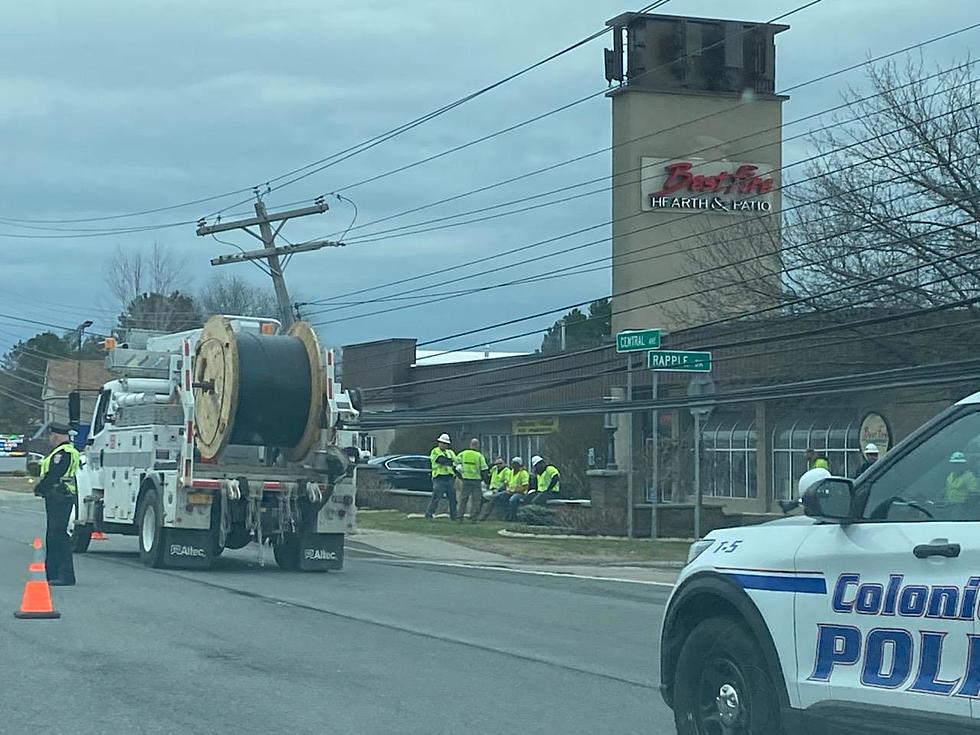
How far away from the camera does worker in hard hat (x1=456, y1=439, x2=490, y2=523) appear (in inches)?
1245

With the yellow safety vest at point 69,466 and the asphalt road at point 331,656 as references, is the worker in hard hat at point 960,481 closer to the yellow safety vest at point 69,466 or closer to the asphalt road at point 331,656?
the asphalt road at point 331,656

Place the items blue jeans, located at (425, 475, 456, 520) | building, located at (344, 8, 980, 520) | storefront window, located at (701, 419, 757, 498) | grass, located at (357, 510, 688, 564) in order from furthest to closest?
storefront window, located at (701, 419, 757, 498) < blue jeans, located at (425, 475, 456, 520) < building, located at (344, 8, 980, 520) < grass, located at (357, 510, 688, 564)

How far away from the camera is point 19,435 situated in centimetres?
11219

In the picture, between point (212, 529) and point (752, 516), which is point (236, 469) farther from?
point (752, 516)

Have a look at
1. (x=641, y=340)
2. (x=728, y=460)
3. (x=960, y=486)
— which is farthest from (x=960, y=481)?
(x=728, y=460)

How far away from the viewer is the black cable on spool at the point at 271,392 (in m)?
19.1

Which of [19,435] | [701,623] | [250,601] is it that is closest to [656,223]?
[250,601]

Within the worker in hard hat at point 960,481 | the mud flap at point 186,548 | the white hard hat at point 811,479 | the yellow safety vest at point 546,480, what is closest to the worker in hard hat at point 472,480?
the yellow safety vest at point 546,480

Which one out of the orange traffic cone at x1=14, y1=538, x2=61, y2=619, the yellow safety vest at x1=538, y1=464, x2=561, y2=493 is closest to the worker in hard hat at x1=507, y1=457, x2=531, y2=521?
the yellow safety vest at x1=538, y1=464, x2=561, y2=493

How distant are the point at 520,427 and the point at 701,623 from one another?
37664 millimetres

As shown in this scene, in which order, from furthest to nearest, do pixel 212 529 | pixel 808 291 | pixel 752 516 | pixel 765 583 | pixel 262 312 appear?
pixel 262 312 → pixel 808 291 → pixel 752 516 → pixel 212 529 → pixel 765 583

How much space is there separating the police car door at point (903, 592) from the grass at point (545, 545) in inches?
633

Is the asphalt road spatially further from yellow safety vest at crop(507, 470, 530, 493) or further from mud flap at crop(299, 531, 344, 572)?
yellow safety vest at crop(507, 470, 530, 493)

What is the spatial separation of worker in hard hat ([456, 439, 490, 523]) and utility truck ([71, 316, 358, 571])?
1126 cm
